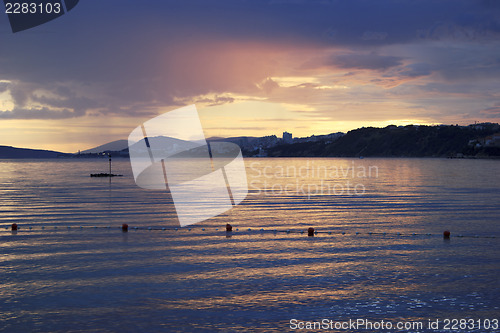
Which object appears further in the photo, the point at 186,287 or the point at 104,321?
the point at 186,287

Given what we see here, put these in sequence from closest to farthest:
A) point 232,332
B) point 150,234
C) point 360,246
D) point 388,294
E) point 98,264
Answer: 1. point 232,332
2. point 388,294
3. point 98,264
4. point 360,246
5. point 150,234

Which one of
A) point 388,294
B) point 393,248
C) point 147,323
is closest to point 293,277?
point 388,294

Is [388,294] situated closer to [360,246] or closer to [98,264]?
[360,246]

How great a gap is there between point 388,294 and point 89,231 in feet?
66.2

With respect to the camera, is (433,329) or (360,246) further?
(360,246)

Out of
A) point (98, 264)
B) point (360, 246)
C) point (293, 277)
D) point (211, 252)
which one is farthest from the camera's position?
point (360, 246)

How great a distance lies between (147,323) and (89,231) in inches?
703

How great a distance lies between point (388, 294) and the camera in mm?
16062

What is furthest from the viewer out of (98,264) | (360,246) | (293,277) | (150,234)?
(150,234)

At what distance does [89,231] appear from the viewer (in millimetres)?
29547

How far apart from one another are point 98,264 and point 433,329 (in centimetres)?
1368

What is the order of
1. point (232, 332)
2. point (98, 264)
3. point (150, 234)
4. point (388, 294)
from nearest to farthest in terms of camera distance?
point (232, 332)
point (388, 294)
point (98, 264)
point (150, 234)

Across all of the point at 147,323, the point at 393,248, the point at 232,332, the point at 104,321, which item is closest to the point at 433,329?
the point at 232,332

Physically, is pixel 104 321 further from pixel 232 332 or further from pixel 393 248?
pixel 393 248
